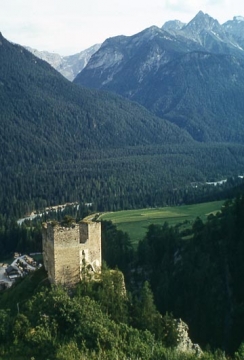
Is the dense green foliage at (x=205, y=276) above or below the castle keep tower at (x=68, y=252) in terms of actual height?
below

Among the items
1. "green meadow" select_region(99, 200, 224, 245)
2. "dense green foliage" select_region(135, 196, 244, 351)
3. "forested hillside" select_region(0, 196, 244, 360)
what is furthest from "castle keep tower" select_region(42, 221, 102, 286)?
"green meadow" select_region(99, 200, 224, 245)

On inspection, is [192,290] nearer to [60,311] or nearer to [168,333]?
[168,333]

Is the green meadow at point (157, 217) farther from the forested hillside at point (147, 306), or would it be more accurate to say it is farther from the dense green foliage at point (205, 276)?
the forested hillside at point (147, 306)

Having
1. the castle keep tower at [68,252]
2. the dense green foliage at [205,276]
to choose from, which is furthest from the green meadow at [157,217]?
the castle keep tower at [68,252]

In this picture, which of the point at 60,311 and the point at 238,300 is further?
the point at 238,300

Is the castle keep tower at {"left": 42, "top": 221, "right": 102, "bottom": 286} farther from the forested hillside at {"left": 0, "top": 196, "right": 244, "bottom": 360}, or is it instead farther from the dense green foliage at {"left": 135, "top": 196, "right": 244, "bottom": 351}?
the dense green foliage at {"left": 135, "top": 196, "right": 244, "bottom": 351}

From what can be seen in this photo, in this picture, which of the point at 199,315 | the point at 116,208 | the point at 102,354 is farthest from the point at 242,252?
the point at 116,208

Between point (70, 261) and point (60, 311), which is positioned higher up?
point (70, 261)
